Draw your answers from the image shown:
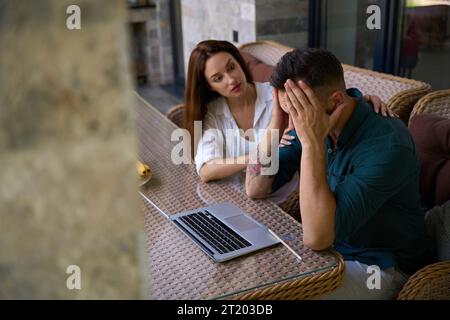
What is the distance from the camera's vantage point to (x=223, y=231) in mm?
1586

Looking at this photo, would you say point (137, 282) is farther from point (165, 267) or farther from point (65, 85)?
point (165, 267)

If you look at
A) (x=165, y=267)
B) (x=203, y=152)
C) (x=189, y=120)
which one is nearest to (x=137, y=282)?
(x=165, y=267)

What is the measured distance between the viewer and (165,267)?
144cm

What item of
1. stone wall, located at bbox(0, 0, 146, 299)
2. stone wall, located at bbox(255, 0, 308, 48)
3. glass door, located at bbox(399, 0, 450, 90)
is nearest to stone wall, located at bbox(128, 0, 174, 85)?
stone wall, located at bbox(255, 0, 308, 48)

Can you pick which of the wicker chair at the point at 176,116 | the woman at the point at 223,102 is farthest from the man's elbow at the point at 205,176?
the wicker chair at the point at 176,116

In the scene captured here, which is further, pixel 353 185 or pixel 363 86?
pixel 363 86

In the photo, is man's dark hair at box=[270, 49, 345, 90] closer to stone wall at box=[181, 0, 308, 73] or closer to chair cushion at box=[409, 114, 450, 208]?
chair cushion at box=[409, 114, 450, 208]

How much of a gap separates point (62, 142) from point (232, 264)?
1.05 meters

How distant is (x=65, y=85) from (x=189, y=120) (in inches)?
70.0

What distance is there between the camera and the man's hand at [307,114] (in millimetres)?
1472

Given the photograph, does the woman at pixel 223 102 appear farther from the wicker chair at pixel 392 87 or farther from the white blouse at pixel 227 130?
the wicker chair at pixel 392 87

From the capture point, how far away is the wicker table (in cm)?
133
